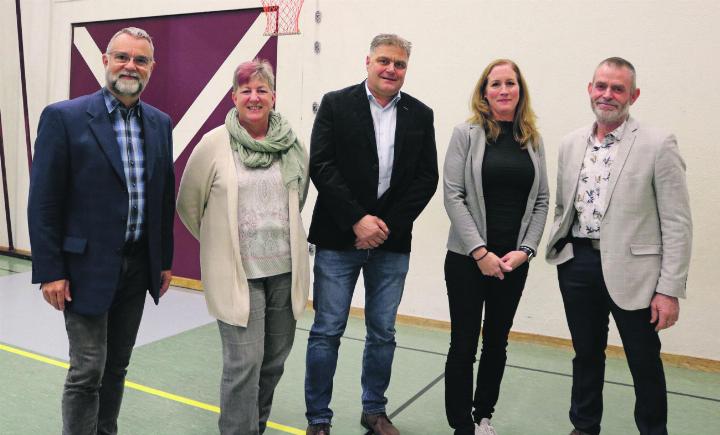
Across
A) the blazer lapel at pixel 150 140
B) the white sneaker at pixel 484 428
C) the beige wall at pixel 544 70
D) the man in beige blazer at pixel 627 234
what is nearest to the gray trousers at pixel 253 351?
the blazer lapel at pixel 150 140

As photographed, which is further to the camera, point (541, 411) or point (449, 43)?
point (449, 43)

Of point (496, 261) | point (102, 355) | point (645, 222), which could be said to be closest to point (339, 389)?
point (496, 261)

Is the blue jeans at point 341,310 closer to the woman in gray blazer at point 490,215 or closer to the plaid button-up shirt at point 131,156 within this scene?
the woman in gray blazer at point 490,215

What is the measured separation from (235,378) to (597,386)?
149cm

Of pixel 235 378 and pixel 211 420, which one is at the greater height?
pixel 235 378

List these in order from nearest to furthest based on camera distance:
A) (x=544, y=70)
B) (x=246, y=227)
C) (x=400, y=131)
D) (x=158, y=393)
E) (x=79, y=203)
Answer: (x=79, y=203)
(x=246, y=227)
(x=400, y=131)
(x=158, y=393)
(x=544, y=70)

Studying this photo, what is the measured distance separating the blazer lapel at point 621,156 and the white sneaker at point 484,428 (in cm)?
107

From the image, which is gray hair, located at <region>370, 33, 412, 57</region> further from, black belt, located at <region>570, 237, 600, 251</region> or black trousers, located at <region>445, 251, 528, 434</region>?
black belt, located at <region>570, 237, 600, 251</region>

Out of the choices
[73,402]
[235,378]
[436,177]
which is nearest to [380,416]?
[235,378]

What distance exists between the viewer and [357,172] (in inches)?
95.1

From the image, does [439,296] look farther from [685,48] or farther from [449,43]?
[685,48]

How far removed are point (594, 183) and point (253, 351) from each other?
1.49 m

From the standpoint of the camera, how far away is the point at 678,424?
292cm

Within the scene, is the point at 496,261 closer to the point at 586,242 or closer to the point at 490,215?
the point at 490,215
